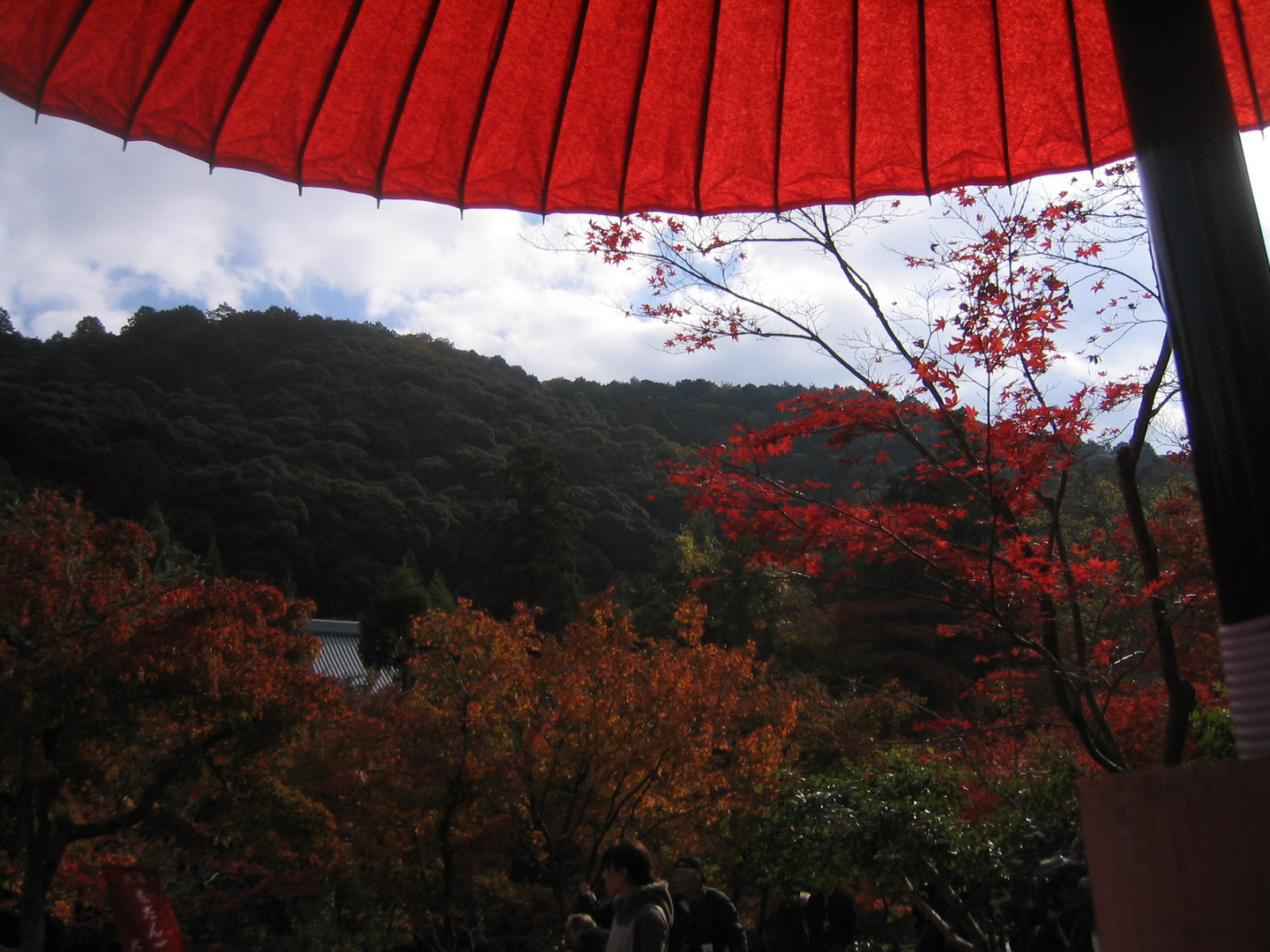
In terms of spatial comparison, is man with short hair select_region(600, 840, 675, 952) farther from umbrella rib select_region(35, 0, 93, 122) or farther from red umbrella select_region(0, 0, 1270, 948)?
umbrella rib select_region(35, 0, 93, 122)

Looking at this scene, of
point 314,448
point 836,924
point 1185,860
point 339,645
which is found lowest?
point 836,924

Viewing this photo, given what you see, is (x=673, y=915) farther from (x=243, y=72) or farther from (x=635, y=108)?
(x=243, y=72)

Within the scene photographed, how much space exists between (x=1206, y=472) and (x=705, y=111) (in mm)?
1324

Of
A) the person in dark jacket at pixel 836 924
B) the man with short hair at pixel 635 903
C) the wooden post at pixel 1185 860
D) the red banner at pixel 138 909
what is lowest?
the person in dark jacket at pixel 836 924

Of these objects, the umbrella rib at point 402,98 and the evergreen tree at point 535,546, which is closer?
the umbrella rib at point 402,98

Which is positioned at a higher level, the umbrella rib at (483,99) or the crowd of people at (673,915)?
Result: the umbrella rib at (483,99)

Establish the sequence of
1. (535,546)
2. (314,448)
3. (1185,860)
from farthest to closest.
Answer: (314,448) < (535,546) < (1185,860)

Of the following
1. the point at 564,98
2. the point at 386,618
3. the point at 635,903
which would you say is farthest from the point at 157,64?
the point at 386,618

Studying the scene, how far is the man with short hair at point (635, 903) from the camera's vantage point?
3213 mm

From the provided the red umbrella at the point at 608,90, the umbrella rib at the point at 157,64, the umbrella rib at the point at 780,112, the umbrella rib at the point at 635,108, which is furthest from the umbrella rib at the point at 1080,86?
the umbrella rib at the point at 157,64

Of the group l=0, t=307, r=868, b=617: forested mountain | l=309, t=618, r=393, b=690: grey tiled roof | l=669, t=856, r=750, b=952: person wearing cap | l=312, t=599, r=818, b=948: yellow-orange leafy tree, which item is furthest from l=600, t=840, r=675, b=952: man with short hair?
l=309, t=618, r=393, b=690: grey tiled roof

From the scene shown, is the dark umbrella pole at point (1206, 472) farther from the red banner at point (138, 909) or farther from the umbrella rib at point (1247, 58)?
the red banner at point (138, 909)

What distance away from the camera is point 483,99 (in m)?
1.72

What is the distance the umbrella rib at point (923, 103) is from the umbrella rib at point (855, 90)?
0.12m
